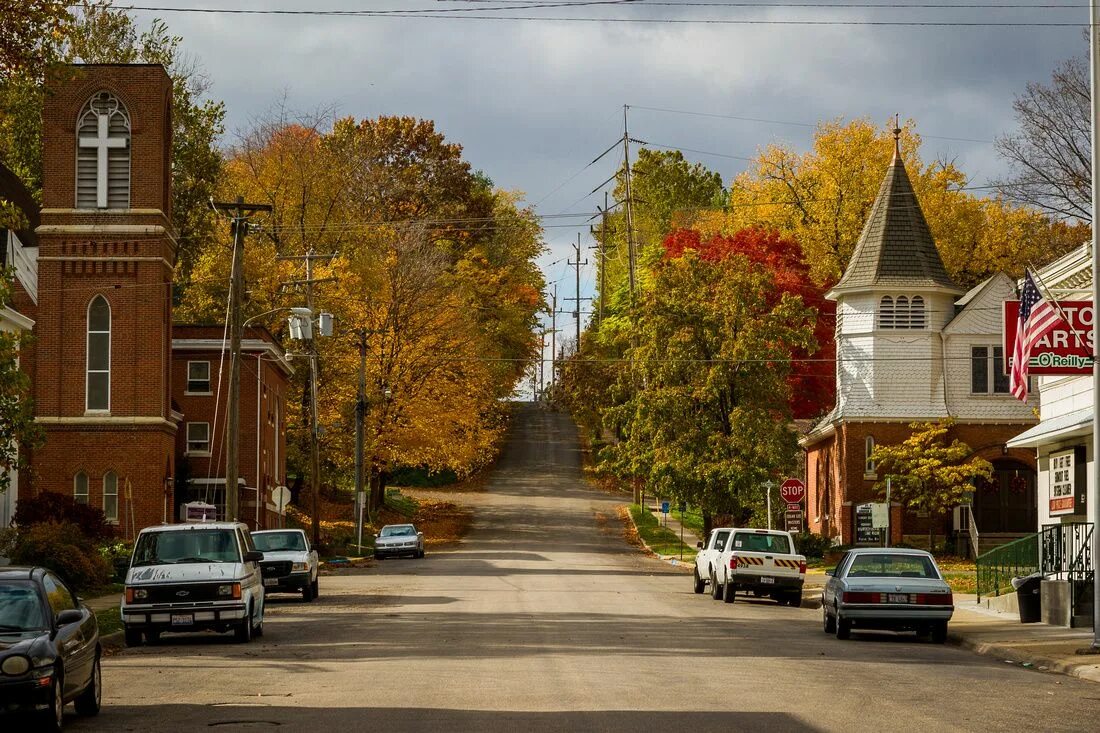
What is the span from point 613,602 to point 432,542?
34899 mm

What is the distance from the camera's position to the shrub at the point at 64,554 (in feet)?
104

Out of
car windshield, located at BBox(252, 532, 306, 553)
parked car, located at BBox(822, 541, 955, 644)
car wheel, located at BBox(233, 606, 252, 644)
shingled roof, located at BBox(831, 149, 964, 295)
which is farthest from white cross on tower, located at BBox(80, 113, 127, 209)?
parked car, located at BBox(822, 541, 955, 644)

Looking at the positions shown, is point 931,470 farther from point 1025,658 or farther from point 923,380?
point 1025,658

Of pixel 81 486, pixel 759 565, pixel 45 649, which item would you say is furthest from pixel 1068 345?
pixel 81 486

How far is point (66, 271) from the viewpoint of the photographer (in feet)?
150

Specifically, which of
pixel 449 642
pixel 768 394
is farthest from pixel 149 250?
pixel 449 642

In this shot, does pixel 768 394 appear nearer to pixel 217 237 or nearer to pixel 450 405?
pixel 450 405

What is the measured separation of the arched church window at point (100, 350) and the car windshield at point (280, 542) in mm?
12780

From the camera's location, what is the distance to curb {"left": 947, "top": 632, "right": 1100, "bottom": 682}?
63.6 ft

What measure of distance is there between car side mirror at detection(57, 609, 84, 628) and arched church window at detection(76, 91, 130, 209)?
112 feet

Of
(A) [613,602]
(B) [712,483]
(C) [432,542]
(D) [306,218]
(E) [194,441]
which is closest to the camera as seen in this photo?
(A) [613,602]

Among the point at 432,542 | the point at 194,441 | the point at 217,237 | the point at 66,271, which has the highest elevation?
the point at 217,237

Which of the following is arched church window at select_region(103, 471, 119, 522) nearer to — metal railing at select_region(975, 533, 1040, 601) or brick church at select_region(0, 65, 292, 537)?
brick church at select_region(0, 65, 292, 537)

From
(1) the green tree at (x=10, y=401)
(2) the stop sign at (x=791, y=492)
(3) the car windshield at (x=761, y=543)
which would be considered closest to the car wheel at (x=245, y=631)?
(1) the green tree at (x=10, y=401)
